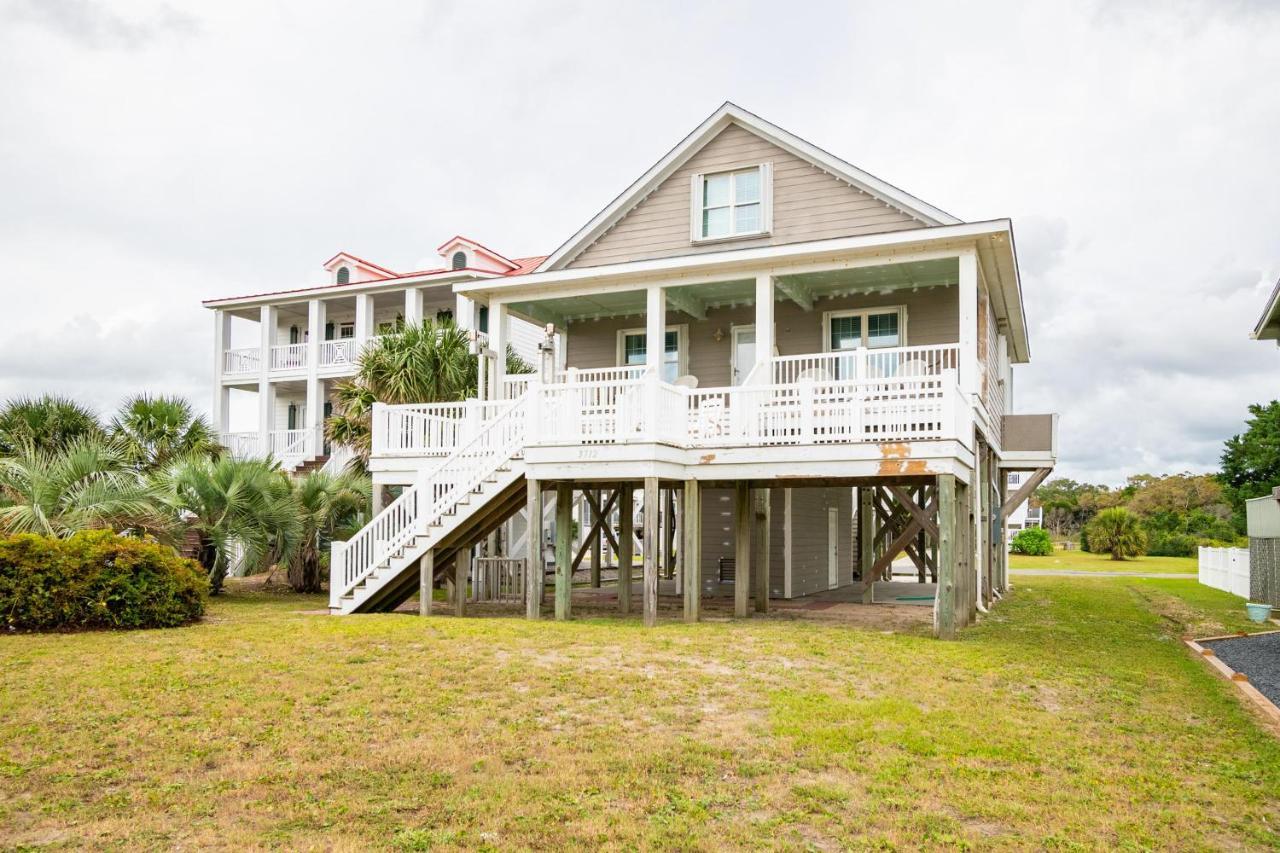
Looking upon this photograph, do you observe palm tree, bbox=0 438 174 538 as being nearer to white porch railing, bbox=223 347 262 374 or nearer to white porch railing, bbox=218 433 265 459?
white porch railing, bbox=218 433 265 459

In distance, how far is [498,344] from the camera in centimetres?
1972

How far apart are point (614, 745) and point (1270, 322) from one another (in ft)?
42.9

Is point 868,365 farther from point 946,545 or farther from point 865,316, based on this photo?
point 946,545

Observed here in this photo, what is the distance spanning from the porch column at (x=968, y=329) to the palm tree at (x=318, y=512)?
12.8 m

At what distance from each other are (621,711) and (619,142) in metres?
21.0

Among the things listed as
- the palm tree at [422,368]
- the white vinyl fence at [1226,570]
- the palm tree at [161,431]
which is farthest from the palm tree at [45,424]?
the white vinyl fence at [1226,570]

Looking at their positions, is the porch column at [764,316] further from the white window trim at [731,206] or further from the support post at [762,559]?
the support post at [762,559]

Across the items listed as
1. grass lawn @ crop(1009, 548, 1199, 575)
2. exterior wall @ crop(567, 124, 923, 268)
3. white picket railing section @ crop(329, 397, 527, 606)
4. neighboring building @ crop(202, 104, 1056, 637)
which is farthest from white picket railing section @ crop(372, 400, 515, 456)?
grass lawn @ crop(1009, 548, 1199, 575)

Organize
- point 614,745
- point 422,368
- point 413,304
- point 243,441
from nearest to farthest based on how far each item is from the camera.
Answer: point 614,745, point 422,368, point 413,304, point 243,441

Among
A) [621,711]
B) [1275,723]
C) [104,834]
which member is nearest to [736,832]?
[621,711]

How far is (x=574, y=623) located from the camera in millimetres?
14867

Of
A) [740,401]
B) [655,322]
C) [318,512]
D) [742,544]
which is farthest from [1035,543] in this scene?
[740,401]

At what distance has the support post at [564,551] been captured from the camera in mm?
15281

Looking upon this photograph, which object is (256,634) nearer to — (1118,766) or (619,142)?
(1118,766)
